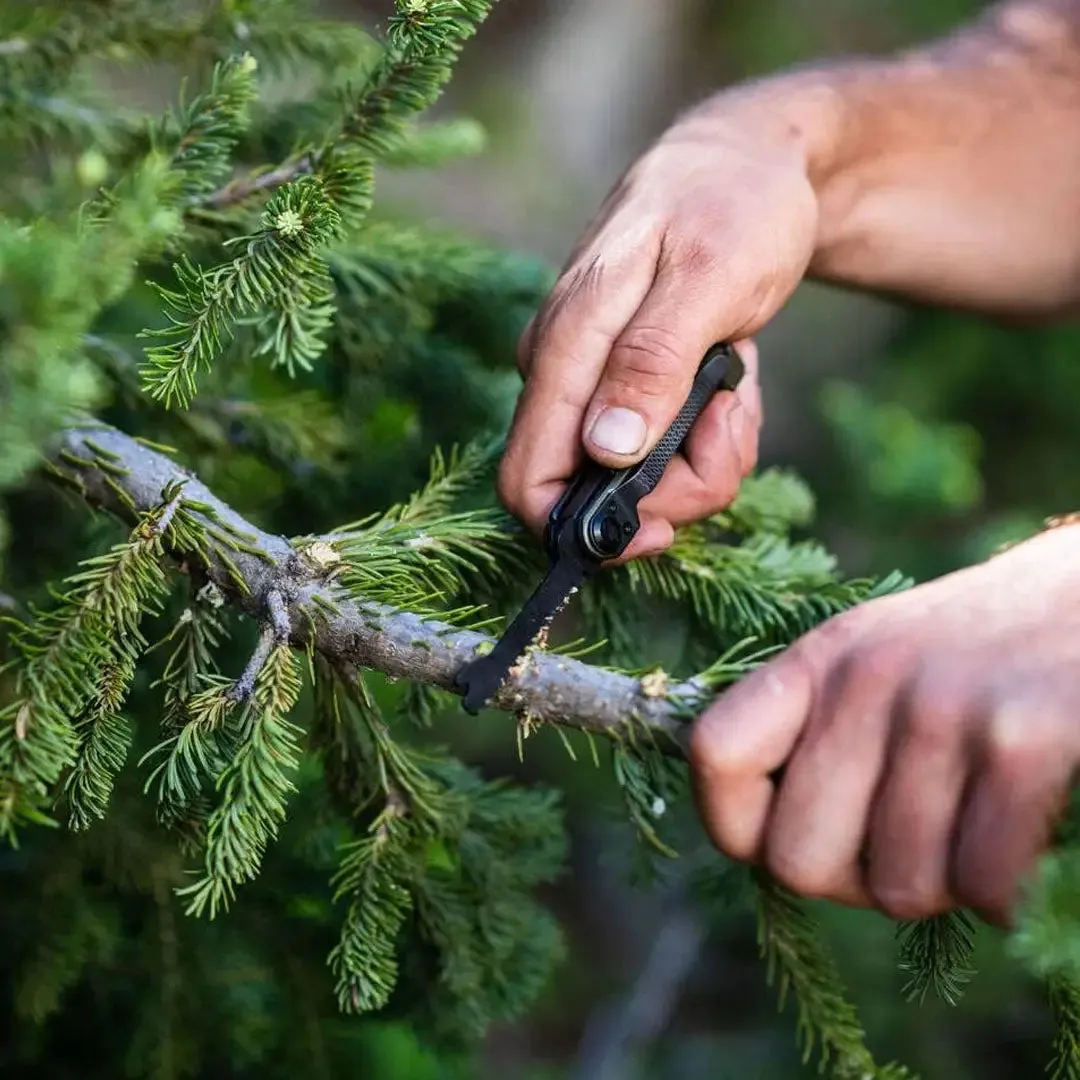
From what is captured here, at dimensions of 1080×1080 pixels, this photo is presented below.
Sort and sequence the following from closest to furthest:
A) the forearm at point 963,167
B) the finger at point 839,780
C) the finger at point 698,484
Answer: the finger at point 839,780 → the finger at point 698,484 → the forearm at point 963,167

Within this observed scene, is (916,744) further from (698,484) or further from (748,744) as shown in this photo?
A: (698,484)

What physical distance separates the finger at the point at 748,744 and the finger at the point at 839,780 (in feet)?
0.06

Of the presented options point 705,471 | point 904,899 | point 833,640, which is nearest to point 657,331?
point 705,471

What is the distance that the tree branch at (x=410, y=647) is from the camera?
1.03 meters

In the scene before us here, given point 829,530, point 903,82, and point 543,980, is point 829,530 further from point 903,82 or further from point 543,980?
point 543,980

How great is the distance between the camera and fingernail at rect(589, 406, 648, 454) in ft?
3.78

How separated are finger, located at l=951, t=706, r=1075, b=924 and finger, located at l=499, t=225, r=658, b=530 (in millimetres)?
515

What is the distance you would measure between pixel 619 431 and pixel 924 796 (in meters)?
0.46

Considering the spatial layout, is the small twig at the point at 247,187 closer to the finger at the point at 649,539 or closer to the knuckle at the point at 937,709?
the finger at the point at 649,539

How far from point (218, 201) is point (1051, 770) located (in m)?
1.05

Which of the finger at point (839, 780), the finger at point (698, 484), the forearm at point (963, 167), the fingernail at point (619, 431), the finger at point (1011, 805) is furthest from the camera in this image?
the forearm at point (963, 167)

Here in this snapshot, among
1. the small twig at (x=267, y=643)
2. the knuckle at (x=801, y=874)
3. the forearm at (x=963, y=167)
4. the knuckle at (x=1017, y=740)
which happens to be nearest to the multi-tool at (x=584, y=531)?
the small twig at (x=267, y=643)

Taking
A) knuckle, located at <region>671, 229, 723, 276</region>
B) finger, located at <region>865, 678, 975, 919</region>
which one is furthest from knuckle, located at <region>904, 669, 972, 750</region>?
knuckle, located at <region>671, 229, 723, 276</region>

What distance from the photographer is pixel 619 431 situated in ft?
3.78
